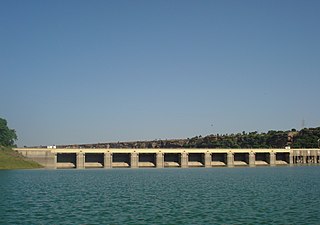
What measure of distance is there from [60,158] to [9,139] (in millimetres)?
46331

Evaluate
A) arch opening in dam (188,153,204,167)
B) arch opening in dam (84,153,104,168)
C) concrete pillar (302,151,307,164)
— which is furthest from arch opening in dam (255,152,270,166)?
arch opening in dam (84,153,104,168)

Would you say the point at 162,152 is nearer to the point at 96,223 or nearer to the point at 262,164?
the point at 262,164

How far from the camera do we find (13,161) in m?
133

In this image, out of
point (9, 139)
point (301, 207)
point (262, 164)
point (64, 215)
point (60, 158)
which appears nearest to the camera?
point (64, 215)

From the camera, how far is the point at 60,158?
15425cm

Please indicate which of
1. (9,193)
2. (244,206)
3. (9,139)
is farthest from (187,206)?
(9,139)

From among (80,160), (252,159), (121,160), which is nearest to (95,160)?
(80,160)

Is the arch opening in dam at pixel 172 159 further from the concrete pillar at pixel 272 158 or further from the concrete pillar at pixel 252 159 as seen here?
the concrete pillar at pixel 272 158

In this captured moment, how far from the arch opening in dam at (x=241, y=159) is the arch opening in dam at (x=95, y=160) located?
52.7 m

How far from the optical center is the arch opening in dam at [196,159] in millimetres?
169375

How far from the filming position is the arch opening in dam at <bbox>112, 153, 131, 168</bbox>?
6308 inches

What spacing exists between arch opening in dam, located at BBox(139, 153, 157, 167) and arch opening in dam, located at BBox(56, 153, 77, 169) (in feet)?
81.0

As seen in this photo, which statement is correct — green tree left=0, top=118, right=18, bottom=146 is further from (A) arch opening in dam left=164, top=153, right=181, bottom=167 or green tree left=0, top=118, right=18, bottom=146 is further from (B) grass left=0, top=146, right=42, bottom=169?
(A) arch opening in dam left=164, top=153, right=181, bottom=167

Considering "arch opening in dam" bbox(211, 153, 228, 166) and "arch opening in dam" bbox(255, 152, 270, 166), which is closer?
"arch opening in dam" bbox(211, 153, 228, 166)
